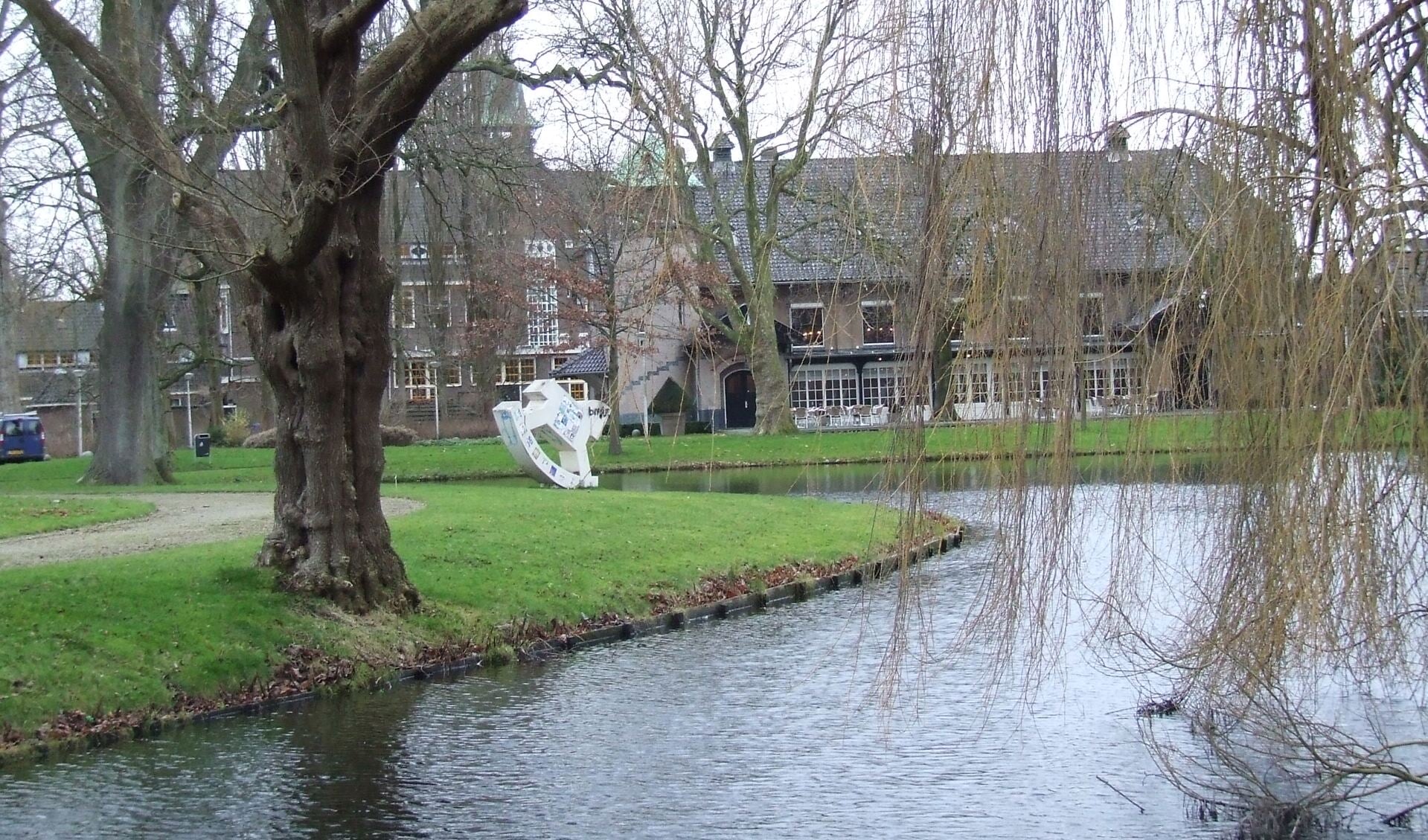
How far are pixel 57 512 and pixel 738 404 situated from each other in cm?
3283

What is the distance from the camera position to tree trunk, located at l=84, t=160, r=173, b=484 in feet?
78.4

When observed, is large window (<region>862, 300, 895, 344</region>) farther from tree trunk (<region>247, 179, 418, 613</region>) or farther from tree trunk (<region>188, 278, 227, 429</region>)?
tree trunk (<region>188, 278, 227, 429</region>)

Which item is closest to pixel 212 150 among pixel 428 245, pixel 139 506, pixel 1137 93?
pixel 139 506

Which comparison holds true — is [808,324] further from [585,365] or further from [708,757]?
[585,365]

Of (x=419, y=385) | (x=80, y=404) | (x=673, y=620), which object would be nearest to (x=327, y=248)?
(x=673, y=620)

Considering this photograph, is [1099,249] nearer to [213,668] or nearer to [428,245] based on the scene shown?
[213,668]

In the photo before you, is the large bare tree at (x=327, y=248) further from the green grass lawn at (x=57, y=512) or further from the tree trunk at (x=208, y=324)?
the tree trunk at (x=208, y=324)

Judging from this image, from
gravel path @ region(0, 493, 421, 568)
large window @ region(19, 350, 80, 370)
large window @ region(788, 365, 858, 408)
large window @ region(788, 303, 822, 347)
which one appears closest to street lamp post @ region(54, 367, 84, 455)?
large window @ region(19, 350, 80, 370)

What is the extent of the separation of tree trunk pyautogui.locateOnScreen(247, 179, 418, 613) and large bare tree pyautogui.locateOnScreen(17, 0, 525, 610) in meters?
0.01

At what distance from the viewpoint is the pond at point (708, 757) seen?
768cm

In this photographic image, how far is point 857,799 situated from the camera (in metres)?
8.17

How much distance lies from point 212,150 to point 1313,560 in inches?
765

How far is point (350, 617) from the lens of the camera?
12391 millimetres

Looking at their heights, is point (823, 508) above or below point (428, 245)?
below
